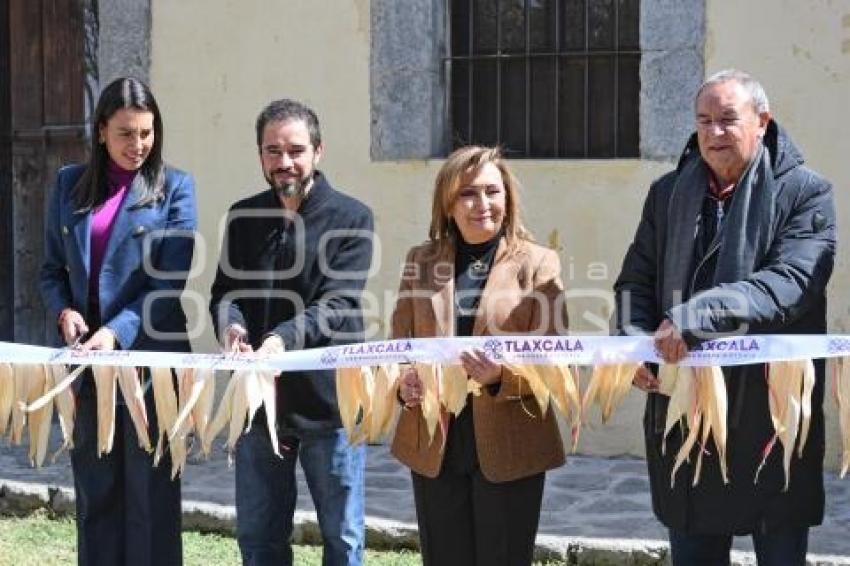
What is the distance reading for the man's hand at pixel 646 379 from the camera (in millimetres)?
4277

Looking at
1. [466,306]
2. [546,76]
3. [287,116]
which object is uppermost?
[546,76]

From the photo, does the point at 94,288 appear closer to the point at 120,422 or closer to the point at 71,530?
the point at 120,422

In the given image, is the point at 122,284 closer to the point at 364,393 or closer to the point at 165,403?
the point at 165,403

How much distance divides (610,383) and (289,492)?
112cm

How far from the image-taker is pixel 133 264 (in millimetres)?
4824

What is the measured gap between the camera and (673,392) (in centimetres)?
421

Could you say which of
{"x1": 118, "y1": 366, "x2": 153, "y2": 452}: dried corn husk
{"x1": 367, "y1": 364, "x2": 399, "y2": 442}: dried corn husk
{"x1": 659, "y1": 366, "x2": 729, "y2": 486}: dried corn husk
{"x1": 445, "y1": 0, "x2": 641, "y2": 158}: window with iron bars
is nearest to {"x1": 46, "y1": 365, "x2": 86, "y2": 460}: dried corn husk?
{"x1": 118, "y1": 366, "x2": 153, "y2": 452}: dried corn husk

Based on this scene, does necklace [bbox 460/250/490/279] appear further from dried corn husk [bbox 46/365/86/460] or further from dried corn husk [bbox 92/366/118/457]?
dried corn husk [bbox 46/365/86/460]

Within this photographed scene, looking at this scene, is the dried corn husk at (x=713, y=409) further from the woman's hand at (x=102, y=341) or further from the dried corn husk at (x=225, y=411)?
the woman's hand at (x=102, y=341)

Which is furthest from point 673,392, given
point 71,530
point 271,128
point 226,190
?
point 226,190

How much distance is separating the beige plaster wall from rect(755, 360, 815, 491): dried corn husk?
122 inches

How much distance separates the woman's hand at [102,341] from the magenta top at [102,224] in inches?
5.9

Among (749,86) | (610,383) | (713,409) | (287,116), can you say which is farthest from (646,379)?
(287,116)

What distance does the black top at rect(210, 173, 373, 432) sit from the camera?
4.61 meters
